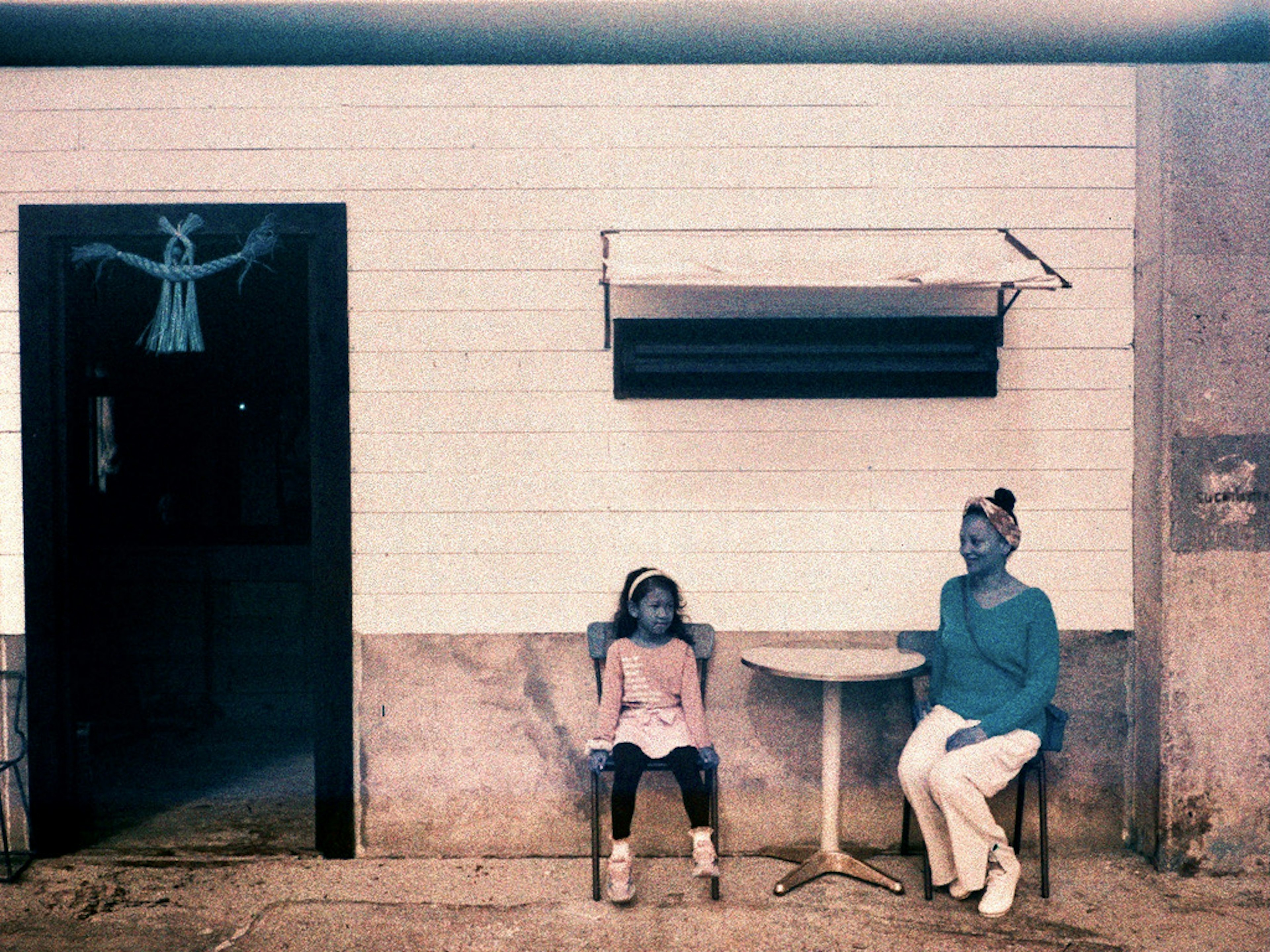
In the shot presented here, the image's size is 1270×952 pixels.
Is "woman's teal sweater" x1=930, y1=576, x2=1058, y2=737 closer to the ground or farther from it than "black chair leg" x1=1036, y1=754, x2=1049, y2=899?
farther from it

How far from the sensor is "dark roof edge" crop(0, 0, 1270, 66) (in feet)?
12.9

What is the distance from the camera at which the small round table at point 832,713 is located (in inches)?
151

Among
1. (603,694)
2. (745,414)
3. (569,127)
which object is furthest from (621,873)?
(569,127)

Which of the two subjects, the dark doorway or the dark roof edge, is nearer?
the dark roof edge

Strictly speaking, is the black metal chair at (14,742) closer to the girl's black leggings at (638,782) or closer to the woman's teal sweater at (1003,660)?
the girl's black leggings at (638,782)

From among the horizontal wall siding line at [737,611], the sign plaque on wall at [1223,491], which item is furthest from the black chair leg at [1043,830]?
the sign plaque on wall at [1223,491]

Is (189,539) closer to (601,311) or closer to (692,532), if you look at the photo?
(601,311)

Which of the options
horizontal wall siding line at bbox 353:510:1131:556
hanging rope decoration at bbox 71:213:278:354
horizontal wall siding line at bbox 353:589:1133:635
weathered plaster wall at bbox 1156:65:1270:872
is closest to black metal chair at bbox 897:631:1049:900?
horizontal wall siding line at bbox 353:589:1133:635

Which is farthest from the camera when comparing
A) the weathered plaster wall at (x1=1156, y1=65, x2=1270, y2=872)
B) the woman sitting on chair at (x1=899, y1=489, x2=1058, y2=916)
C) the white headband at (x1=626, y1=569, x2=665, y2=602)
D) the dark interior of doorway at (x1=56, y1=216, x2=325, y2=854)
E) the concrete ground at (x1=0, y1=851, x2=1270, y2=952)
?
the dark interior of doorway at (x1=56, y1=216, x2=325, y2=854)

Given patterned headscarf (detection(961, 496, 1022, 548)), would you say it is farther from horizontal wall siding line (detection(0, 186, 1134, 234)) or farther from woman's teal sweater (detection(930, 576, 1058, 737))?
horizontal wall siding line (detection(0, 186, 1134, 234))

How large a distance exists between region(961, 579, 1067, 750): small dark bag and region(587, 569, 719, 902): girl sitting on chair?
1.08 m

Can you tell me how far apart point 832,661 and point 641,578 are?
83 centimetres

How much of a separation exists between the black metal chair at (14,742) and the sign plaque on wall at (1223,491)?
16.2 ft

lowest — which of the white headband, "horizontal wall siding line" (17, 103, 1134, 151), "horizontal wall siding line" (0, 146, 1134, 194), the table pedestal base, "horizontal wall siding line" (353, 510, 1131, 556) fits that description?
the table pedestal base
